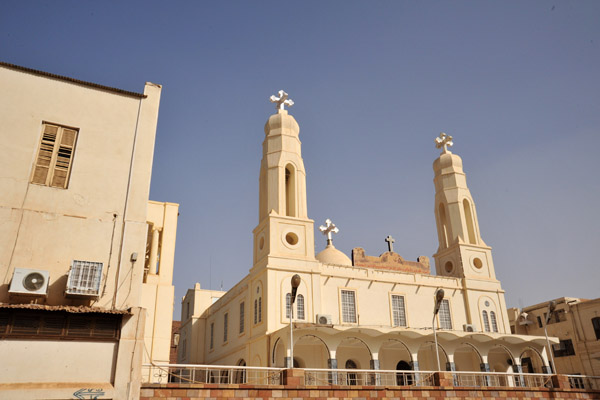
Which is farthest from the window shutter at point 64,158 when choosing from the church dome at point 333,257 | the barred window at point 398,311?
the barred window at point 398,311

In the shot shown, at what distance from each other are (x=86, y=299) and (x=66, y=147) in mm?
4905

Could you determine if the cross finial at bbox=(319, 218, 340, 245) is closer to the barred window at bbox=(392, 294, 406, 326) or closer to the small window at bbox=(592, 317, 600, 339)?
the barred window at bbox=(392, 294, 406, 326)

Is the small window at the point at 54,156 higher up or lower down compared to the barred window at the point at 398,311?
higher up

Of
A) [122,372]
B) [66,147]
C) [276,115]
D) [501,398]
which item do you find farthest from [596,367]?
[66,147]

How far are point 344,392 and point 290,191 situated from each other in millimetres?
14139

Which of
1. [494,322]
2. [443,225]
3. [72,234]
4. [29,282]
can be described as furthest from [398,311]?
[29,282]

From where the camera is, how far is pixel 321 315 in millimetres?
24578

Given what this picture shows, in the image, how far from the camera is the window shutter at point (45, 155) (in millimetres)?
14742

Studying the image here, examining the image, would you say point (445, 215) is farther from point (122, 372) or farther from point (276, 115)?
point (122, 372)

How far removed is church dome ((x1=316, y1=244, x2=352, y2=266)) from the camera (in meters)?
31.2

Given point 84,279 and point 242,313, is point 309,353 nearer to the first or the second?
point 242,313

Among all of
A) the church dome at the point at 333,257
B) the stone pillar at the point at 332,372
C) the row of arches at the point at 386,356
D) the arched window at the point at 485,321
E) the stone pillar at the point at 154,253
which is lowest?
the stone pillar at the point at 332,372

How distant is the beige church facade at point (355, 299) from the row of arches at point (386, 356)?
5cm

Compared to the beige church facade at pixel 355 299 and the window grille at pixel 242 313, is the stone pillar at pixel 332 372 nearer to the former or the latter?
the beige church facade at pixel 355 299
